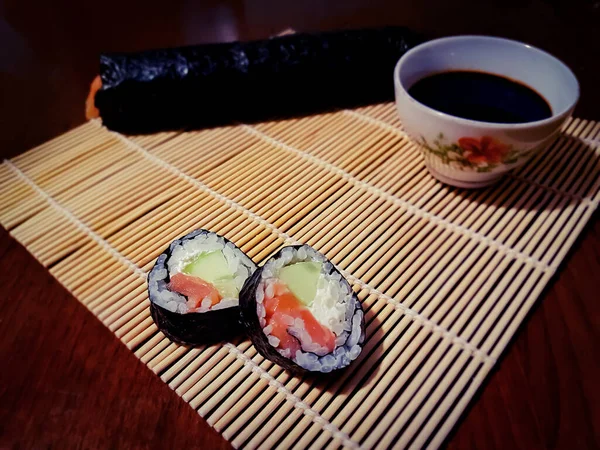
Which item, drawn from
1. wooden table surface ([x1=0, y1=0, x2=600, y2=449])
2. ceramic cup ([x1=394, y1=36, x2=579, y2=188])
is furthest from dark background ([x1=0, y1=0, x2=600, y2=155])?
ceramic cup ([x1=394, y1=36, x2=579, y2=188])

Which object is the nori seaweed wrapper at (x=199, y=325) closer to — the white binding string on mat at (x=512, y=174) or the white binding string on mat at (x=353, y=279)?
the white binding string on mat at (x=353, y=279)

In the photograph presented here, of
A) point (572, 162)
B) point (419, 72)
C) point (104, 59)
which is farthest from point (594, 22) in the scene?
point (104, 59)

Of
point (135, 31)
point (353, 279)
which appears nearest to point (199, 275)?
point (353, 279)

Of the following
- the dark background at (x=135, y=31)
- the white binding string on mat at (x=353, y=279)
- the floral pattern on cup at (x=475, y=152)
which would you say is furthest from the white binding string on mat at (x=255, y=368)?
the floral pattern on cup at (x=475, y=152)

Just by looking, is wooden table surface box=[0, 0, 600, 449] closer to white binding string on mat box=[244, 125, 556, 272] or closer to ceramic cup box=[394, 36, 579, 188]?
white binding string on mat box=[244, 125, 556, 272]

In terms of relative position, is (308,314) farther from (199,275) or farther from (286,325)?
(199,275)
